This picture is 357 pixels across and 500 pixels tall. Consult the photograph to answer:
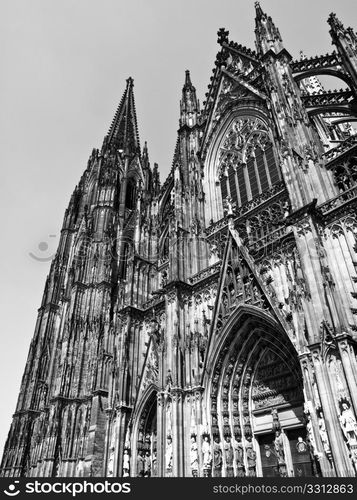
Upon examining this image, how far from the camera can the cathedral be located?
456 inches

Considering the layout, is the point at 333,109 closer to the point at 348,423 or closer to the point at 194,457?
the point at 348,423

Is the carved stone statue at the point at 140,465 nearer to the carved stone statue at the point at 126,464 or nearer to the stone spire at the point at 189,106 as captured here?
the carved stone statue at the point at 126,464

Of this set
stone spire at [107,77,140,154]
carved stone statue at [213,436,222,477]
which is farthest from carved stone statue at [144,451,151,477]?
stone spire at [107,77,140,154]

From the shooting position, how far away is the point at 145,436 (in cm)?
1617

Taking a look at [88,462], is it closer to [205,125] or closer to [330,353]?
[330,353]

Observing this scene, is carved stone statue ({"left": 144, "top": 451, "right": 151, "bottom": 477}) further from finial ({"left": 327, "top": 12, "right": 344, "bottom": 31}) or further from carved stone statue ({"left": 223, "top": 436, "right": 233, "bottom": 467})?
finial ({"left": 327, "top": 12, "right": 344, "bottom": 31})

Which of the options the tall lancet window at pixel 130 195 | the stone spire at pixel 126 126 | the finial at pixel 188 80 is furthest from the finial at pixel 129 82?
the finial at pixel 188 80

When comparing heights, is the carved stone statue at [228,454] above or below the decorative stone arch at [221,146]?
below

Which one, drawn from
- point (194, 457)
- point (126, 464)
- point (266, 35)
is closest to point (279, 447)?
point (194, 457)

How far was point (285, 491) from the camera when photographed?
9.34m

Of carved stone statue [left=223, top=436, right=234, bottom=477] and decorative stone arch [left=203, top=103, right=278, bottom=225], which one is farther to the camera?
decorative stone arch [left=203, top=103, right=278, bottom=225]

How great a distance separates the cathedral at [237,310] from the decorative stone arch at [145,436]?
54mm

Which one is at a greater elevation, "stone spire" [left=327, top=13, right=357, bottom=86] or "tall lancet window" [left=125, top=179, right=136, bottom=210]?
"tall lancet window" [left=125, top=179, right=136, bottom=210]

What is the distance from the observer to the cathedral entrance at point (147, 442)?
50.7 ft
